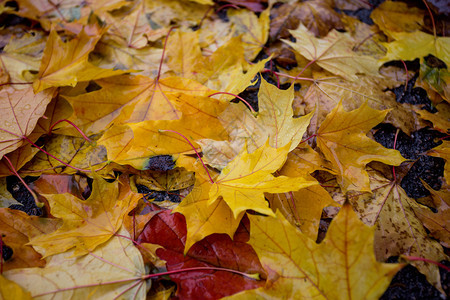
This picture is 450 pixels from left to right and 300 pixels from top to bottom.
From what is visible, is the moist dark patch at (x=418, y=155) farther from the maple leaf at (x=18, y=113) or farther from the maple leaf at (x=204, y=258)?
the maple leaf at (x=18, y=113)

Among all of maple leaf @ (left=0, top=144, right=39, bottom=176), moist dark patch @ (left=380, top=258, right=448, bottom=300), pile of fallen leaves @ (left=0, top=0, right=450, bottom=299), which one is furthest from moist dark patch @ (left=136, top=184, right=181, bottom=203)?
moist dark patch @ (left=380, top=258, right=448, bottom=300)

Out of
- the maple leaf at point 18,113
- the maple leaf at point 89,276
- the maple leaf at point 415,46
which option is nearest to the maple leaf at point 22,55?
the maple leaf at point 18,113

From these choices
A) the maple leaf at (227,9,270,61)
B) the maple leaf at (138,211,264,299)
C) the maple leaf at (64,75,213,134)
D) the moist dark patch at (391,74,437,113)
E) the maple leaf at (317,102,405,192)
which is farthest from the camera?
the maple leaf at (227,9,270,61)

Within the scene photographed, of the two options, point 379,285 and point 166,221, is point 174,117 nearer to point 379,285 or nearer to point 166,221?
point 166,221

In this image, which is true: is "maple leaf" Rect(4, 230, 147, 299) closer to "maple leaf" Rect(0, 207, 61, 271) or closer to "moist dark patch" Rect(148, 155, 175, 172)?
"maple leaf" Rect(0, 207, 61, 271)

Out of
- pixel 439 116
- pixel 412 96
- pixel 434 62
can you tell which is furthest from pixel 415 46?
pixel 439 116

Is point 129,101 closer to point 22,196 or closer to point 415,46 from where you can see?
point 22,196
